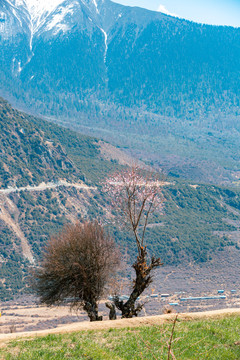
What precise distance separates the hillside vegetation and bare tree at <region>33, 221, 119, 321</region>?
151 ft

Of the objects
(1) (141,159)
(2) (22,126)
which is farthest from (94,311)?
(1) (141,159)

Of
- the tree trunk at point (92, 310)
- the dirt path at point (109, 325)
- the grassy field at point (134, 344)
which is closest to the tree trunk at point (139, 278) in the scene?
the tree trunk at point (92, 310)

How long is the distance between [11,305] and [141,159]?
4272 inches

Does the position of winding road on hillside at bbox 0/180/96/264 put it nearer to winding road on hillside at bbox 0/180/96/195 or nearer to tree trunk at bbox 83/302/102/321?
winding road on hillside at bbox 0/180/96/195

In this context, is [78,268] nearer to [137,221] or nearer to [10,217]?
[137,221]

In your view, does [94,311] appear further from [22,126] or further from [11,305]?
[22,126]

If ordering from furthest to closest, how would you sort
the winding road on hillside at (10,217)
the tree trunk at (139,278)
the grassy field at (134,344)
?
the winding road on hillside at (10,217) < the tree trunk at (139,278) < the grassy field at (134,344)

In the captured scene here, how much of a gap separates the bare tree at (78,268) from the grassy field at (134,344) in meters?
9.40

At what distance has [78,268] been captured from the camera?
2961 centimetres

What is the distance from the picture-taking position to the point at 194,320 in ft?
73.2

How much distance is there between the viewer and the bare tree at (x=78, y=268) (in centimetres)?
2966

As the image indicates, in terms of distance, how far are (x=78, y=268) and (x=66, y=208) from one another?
77.5 meters

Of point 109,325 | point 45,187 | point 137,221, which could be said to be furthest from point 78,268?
point 45,187

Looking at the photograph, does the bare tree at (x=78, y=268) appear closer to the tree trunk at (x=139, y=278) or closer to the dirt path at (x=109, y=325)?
the tree trunk at (x=139, y=278)
